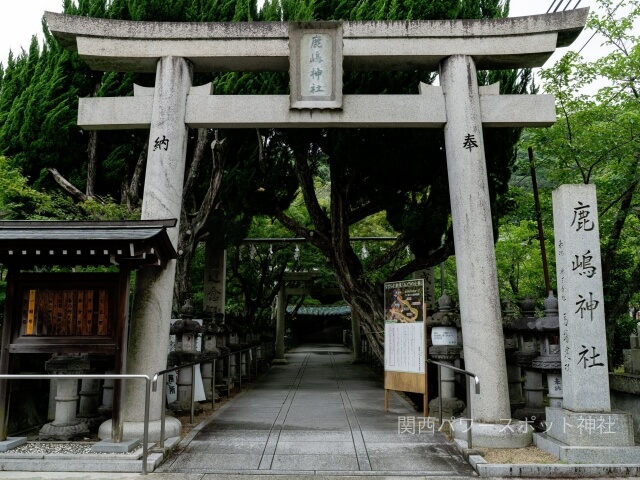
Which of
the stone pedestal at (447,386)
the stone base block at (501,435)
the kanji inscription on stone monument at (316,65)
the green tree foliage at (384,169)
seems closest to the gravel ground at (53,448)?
the stone base block at (501,435)

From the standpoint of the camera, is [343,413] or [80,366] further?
[343,413]

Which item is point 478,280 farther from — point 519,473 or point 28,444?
point 28,444

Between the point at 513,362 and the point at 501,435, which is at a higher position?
the point at 513,362

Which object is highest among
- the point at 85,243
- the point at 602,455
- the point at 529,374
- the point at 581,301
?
the point at 85,243

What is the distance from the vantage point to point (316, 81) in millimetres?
8453

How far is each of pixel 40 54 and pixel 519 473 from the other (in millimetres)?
Result: 14076

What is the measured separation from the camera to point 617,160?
10242 millimetres

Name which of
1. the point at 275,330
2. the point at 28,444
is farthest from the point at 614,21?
the point at 275,330

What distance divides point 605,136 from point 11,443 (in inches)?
424

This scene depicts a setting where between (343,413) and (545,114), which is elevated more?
(545,114)

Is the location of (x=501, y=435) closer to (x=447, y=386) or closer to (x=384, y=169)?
(x=447, y=386)

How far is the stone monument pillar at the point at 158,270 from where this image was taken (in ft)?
24.6

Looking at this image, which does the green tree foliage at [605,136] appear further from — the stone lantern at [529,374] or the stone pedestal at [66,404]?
the stone pedestal at [66,404]

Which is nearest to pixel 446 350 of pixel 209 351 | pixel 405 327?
pixel 405 327
